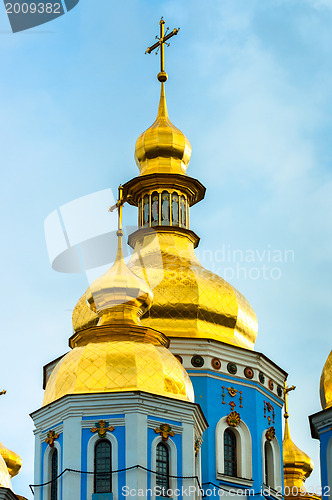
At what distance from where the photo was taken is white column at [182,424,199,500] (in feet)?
87.4

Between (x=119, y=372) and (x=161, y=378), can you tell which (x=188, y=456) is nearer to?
(x=161, y=378)

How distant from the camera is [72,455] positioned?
26516mm

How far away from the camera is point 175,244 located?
3469cm

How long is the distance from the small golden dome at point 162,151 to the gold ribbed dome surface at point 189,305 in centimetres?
286

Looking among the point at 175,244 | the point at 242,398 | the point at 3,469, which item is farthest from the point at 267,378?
the point at 3,469

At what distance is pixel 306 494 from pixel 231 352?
5542mm

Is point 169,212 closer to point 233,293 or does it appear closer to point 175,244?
point 175,244

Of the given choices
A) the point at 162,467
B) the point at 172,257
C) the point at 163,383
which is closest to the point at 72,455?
the point at 162,467

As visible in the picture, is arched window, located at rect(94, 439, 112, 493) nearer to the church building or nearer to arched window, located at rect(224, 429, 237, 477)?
the church building

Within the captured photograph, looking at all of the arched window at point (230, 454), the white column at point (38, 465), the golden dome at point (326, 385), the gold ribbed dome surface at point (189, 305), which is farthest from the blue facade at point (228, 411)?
the white column at point (38, 465)

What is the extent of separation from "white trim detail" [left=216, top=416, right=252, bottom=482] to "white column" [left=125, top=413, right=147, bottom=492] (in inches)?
182

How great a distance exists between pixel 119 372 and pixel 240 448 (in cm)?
Result: 534

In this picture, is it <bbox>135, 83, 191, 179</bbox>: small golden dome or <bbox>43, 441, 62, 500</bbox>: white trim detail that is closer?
<bbox>43, 441, 62, 500</bbox>: white trim detail

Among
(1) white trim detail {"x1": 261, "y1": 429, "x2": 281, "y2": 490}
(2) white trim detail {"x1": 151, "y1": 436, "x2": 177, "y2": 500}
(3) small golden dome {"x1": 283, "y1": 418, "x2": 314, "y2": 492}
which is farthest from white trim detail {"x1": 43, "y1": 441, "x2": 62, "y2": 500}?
(3) small golden dome {"x1": 283, "y1": 418, "x2": 314, "y2": 492}
